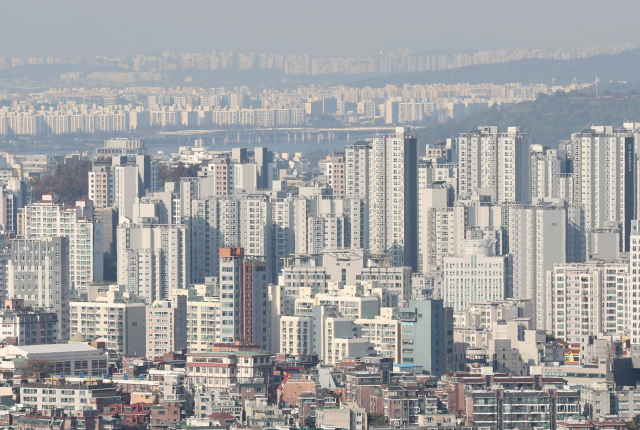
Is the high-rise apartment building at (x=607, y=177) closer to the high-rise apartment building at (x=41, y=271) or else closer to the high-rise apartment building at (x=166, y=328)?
the high-rise apartment building at (x=41, y=271)

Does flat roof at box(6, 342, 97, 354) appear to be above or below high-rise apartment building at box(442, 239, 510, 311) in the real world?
below

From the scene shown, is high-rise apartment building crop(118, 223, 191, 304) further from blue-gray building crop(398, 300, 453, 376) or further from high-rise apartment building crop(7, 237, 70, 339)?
blue-gray building crop(398, 300, 453, 376)

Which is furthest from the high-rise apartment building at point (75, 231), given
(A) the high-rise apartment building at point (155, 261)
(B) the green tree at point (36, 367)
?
(B) the green tree at point (36, 367)

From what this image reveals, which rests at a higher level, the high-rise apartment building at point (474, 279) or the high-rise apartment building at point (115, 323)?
the high-rise apartment building at point (474, 279)

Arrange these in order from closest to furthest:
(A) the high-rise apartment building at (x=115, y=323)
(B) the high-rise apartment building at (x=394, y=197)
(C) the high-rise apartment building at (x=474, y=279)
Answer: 1. (A) the high-rise apartment building at (x=115, y=323)
2. (C) the high-rise apartment building at (x=474, y=279)
3. (B) the high-rise apartment building at (x=394, y=197)

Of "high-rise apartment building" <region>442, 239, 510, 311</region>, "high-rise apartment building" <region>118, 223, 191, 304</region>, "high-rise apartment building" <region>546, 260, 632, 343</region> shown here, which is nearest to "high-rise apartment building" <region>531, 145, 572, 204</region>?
"high-rise apartment building" <region>442, 239, 510, 311</region>

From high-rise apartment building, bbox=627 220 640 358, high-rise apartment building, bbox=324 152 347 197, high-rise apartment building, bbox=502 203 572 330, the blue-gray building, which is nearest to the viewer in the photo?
the blue-gray building

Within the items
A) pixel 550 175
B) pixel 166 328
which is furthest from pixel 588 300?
pixel 550 175
